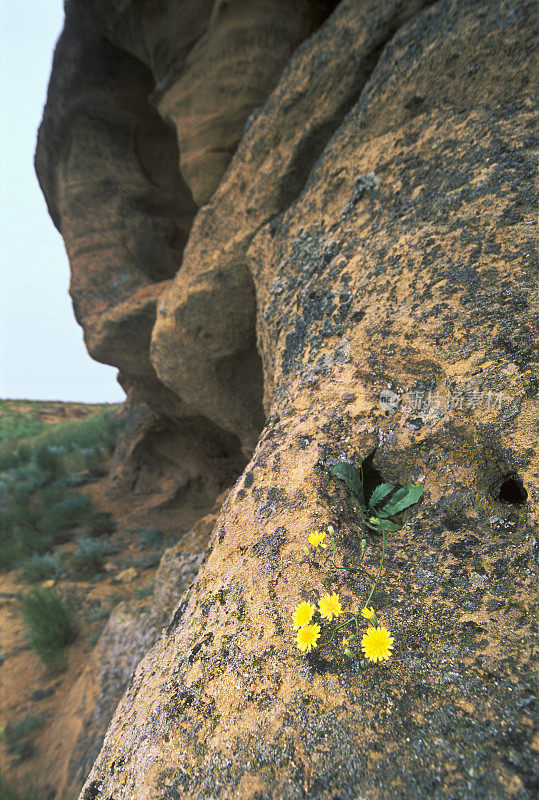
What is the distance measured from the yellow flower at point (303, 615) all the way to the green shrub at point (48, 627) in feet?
13.3

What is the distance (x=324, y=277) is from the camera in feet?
6.66

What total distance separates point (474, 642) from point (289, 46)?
Answer: 4.65m

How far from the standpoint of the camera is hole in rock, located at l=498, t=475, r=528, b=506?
1099mm

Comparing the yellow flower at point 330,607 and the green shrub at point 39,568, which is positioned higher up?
the yellow flower at point 330,607

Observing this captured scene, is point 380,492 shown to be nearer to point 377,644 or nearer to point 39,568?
point 377,644

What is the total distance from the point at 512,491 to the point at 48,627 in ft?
15.2

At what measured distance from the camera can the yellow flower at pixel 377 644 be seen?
92 cm

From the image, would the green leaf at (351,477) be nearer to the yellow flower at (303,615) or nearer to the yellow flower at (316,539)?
the yellow flower at (316,539)

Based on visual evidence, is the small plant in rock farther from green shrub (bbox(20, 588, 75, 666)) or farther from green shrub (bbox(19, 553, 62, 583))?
green shrub (bbox(19, 553, 62, 583))

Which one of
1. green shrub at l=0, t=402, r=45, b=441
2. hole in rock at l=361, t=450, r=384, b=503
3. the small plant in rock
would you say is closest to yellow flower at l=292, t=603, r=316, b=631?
the small plant in rock

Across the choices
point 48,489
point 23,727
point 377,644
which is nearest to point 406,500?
point 377,644

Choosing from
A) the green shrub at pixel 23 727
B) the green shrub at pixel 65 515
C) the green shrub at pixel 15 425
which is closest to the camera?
the green shrub at pixel 23 727

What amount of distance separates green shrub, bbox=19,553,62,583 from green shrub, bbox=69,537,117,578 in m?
0.19

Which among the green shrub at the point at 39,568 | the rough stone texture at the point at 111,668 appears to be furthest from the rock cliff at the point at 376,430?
the green shrub at the point at 39,568
